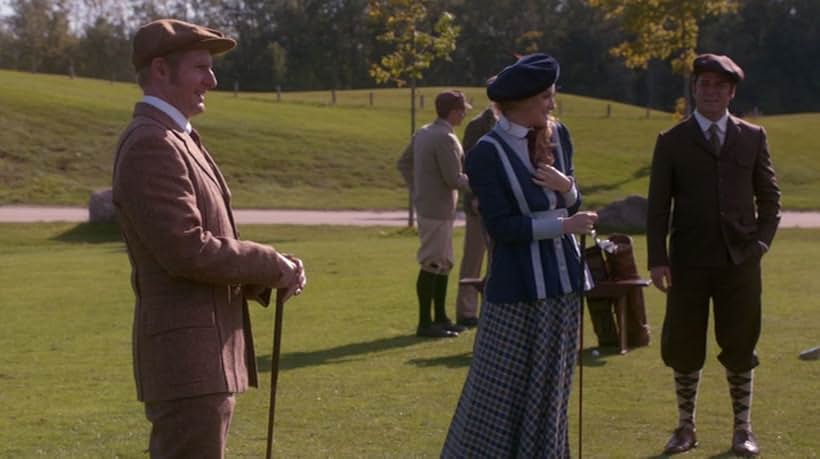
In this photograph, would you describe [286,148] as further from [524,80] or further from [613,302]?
[524,80]

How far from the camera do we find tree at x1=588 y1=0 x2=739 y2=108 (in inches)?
1241

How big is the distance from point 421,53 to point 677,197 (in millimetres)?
20281

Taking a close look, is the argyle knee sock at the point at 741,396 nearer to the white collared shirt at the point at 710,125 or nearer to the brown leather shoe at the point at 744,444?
the brown leather shoe at the point at 744,444

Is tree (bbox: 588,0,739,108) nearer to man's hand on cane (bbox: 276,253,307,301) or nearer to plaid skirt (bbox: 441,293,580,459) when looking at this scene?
plaid skirt (bbox: 441,293,580,459)

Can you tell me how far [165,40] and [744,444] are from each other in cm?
441

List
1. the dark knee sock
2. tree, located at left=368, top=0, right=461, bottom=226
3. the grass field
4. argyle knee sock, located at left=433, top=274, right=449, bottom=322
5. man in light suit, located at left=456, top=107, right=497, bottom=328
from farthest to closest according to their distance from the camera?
tree, located at left=368, top=0, right=461, bottom=226 → man in light suit, located at left=456, top=107, right=497, bottom=328 → argyle knee sock, located at left=433, top=274, right=449, bottom=322 → the dark knee sock → the grass field

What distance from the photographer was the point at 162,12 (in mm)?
104562

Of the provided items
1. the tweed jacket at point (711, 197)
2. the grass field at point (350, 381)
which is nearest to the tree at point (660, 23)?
the grass field at point (350, 381)

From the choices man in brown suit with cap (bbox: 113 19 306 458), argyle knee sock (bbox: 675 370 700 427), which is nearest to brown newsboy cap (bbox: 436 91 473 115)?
argyle knee sock (bbox: 675 370 700 427)

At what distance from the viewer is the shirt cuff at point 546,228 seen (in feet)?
20.1

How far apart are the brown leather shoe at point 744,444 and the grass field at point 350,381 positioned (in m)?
0.10

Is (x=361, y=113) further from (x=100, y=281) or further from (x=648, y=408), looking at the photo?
(x=648, y=408)

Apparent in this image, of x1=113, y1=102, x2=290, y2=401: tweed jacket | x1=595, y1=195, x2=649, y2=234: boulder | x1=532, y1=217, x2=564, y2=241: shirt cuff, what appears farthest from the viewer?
x1=595, y1=195, x2=649, y2=234: boulder

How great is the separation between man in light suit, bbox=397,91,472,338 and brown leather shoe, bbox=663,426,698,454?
4550mm
